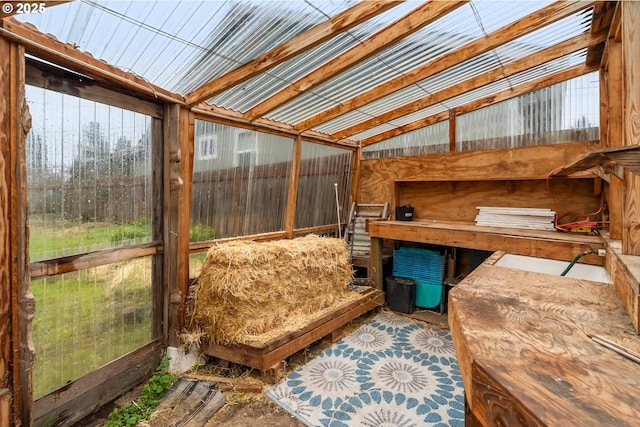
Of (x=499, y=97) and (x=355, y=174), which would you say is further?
(x=355, y=174)

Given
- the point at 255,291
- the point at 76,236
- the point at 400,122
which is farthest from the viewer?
the point at 400,122

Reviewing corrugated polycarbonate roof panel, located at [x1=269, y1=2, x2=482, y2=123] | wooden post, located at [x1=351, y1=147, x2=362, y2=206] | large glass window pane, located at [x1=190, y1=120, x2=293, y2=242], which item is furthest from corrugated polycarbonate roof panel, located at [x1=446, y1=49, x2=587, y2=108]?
large glass window pane, located at [x1=190, y1=120, x2=293, y2=242]

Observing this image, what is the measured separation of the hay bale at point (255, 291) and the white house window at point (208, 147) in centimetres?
84

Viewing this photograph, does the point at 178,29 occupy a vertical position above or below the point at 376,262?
above

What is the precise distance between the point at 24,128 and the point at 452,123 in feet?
14.1

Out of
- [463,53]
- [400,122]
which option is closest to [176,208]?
[463,53]

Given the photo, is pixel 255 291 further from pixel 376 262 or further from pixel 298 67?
pixel 376 262

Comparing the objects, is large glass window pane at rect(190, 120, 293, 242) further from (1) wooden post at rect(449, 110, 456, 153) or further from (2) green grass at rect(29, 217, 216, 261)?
(1) wooden post at rect(449, 110, 456, 153)

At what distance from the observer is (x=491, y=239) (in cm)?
318

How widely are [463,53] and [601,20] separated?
956mm

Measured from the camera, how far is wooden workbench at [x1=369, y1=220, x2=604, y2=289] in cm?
267

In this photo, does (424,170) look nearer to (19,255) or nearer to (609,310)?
(609,310)

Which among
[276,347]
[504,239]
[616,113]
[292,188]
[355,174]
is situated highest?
[616,113]

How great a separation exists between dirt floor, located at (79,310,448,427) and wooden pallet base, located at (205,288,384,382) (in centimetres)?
13
